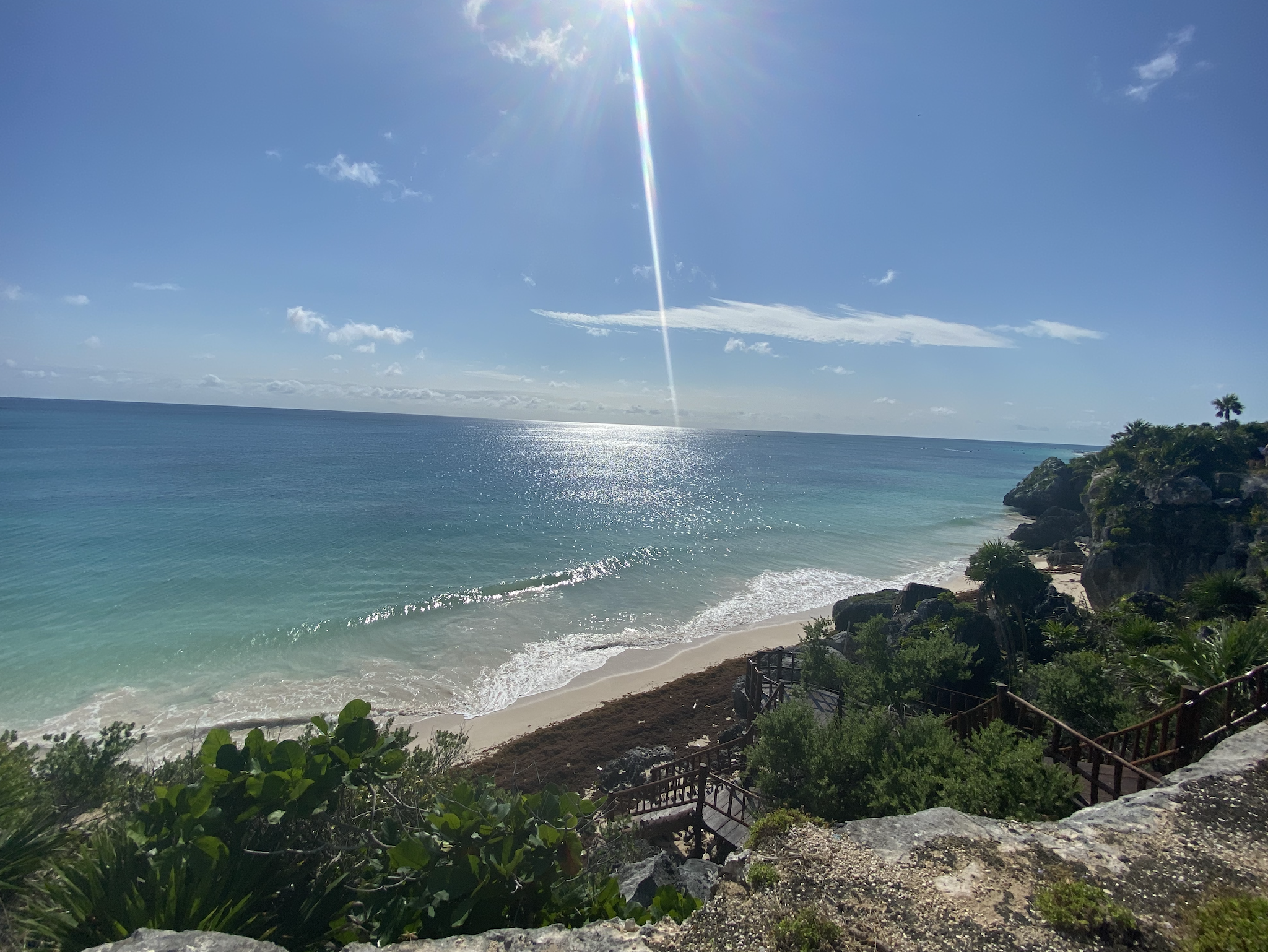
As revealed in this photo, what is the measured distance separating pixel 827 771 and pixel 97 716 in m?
22.8

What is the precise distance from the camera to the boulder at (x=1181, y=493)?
26969 millimetres

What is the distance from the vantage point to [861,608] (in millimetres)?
24516

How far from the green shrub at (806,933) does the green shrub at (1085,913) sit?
1.81m

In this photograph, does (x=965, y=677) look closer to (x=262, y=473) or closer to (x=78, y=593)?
(x=78, y=593)

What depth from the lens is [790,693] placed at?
15.2 metres

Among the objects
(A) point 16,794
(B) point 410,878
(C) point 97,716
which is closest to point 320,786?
(B) point 410,878

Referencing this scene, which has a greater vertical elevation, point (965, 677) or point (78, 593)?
point (965, 677)

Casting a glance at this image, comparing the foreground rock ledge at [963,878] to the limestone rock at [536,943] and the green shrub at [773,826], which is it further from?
the green shrub at [773,826]

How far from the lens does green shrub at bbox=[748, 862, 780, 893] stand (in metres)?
5.15

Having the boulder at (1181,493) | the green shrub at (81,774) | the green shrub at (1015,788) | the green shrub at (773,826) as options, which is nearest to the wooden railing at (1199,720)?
the green shrub at (1015,788)

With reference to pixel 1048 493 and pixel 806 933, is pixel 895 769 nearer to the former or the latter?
pixel 806 933

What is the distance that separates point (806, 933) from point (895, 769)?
5038 mm

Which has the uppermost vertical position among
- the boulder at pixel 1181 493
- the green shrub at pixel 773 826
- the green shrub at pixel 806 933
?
the boulder at pixel 1181 493

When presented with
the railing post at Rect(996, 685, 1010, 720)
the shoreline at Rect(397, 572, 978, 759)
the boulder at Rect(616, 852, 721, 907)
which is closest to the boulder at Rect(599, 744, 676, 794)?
the shoreline at Rect(397, 572, 978, 759)
